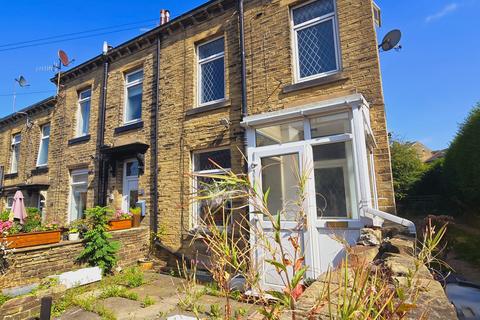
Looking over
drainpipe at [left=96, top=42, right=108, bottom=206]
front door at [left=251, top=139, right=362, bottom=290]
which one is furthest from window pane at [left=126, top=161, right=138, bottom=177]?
front door at [left=251, top=139, right=362, bottom=290]

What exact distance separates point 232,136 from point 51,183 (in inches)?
349

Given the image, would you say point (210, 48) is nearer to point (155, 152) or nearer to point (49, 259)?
point (155, 152)

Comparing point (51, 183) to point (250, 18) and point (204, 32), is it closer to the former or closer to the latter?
point (204, 32)

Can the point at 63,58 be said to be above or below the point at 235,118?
above

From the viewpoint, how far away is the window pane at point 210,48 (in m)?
7.70

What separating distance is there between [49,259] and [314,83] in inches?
279

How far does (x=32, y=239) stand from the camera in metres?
5.92

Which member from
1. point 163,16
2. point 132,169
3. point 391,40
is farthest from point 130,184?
point 391,40

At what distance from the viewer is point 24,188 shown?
1163 cm

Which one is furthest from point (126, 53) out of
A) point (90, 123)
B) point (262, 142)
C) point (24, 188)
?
point (24, 188)

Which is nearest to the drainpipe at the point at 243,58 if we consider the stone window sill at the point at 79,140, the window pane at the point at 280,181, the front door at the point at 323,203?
the window pane at the point at 280,181

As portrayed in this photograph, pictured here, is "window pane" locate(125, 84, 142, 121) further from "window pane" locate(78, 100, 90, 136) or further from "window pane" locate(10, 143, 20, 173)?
"window pane" locate(10, 143, 20, 173)

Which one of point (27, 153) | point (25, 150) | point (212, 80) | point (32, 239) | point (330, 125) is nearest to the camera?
point (330, 125)

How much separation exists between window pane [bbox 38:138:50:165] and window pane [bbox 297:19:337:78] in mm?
12192
